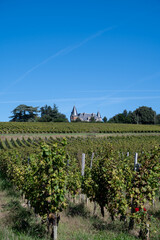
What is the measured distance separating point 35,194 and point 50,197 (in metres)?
0.62

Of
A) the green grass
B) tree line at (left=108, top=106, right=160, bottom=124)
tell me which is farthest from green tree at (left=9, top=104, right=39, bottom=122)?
the green grass

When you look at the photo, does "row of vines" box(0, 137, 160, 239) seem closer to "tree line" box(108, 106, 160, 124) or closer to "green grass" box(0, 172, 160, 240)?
"green grass" box(0, 172, 160, 240)

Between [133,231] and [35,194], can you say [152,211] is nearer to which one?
[133,231]

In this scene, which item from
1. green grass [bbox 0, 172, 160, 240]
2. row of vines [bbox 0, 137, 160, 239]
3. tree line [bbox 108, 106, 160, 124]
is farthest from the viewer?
tree line [bbox 108, 106, 160, 124]

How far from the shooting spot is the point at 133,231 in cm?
509

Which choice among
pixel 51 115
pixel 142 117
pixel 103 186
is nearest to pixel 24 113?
pixel 51 115

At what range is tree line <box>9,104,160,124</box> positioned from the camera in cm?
6122

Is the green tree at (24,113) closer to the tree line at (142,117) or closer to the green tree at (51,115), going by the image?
the green tree at (51,115)

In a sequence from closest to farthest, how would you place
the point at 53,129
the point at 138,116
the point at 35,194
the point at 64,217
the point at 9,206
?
the point at 35,194
the point at 64,217
the point at 9,206
the point at 53,129
the point at 138,116

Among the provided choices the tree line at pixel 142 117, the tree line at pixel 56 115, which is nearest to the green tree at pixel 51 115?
Answer: the tree line at pixel 56 115

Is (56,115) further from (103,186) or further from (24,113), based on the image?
(103,186)

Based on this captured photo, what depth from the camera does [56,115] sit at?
68875 mm

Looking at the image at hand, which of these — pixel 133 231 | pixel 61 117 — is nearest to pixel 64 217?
pixel 133 231

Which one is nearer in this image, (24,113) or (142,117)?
(24,113)
